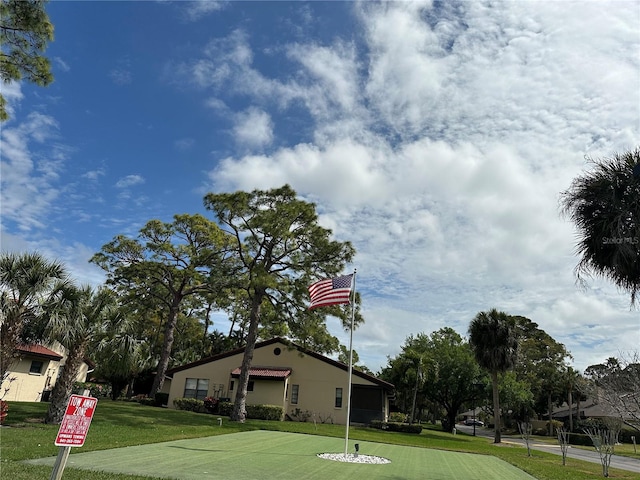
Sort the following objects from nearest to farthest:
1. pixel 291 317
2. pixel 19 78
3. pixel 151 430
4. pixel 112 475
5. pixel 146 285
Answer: pixel 112 475 → pixel 19 78 → pixel 151 430 → pixel 291 317 → pixel 146 285

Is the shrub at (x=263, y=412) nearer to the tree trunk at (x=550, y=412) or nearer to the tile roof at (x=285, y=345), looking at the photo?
the tile roof at (x=285, y=345)

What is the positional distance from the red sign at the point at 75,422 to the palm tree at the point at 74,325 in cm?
990

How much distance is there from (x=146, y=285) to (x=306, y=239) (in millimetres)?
15630

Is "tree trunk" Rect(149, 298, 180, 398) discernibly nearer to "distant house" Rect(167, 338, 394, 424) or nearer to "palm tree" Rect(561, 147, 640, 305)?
"distant house" Rect(167, 338, 394, 424)

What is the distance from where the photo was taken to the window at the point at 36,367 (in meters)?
27.1

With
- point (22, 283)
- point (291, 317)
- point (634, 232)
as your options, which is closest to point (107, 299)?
point (22, 283)

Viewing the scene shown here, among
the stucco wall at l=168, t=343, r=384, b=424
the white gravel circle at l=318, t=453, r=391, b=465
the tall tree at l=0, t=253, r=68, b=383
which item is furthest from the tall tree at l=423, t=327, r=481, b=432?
the tall tree at l=0, t=253, r=68, b=383

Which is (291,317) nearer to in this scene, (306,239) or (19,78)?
(306,239)

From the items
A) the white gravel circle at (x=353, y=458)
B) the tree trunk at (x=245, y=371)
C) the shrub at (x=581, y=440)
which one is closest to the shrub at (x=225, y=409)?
the tree trunk at (x=245, y=371)

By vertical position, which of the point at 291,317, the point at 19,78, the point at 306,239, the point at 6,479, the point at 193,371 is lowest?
the point at 6,479

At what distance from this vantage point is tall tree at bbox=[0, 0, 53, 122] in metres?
9.48

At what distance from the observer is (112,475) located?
8.01 meters

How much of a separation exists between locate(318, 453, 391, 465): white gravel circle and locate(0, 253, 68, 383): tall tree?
10.0 metres

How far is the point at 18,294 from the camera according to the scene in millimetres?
13172
